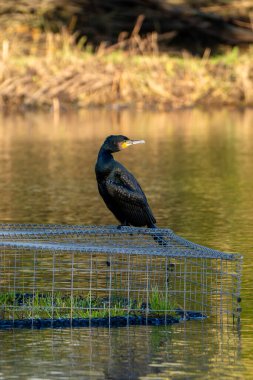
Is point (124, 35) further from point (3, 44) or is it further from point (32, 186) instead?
point (32, 186)

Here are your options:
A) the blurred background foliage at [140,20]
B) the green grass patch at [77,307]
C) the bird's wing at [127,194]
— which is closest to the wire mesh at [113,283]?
the green grass patch at [77,307]

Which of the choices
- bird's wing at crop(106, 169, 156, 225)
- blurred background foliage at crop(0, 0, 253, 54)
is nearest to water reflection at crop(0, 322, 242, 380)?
bird's wing at crop(106, 169, 156, 225)

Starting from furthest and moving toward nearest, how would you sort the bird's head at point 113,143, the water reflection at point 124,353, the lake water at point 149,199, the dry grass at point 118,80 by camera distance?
1. the dry grass at point 118,80
2. the bird's head at point 113,143
3. the lake water at point 149,199
4. the water reflection at point 124,353

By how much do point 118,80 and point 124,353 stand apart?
2969 centimetres

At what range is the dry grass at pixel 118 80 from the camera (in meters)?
38.6

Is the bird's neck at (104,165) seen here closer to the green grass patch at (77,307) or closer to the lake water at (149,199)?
the green grass patch at (77,307)

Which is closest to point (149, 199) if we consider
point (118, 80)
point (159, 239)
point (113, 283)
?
point (113, 283)

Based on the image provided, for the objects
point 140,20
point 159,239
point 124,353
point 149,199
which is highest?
point 140,20

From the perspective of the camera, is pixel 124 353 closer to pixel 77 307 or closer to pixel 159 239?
pixel 77 307

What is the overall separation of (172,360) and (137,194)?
3.01 m

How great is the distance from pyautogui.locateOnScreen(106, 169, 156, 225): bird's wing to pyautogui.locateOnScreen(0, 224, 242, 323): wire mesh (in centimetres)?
24

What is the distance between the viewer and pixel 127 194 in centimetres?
1201

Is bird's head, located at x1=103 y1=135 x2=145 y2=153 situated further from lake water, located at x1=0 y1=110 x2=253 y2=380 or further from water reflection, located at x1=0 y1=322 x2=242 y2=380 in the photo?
water reflection, located at x1=0 y1=322 x2=242 y2=380

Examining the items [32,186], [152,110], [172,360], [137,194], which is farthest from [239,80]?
[172,360]
